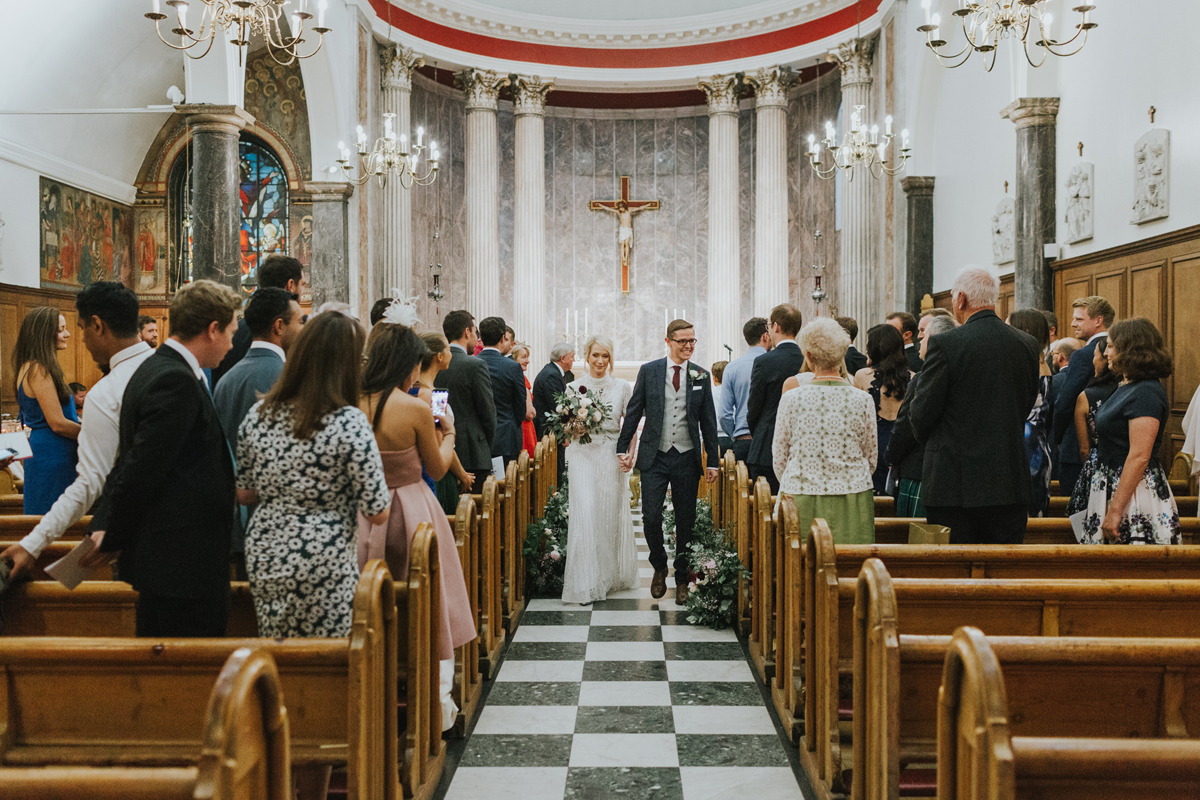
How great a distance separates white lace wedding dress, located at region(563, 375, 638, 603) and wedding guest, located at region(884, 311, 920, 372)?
5.96ft

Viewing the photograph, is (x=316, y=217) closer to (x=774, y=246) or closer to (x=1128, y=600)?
(x=774, y=246)

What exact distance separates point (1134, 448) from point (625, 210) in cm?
1384

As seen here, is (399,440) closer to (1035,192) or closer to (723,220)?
(1035,192)

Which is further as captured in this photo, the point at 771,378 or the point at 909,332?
the point at 909,332

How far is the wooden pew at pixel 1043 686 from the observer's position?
81.4 inches

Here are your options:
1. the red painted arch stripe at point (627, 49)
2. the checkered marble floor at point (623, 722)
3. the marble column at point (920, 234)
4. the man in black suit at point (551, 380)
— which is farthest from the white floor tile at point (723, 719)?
the red painted arch stripe at point (627, 49)

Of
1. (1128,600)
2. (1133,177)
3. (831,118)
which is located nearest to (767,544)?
(1128,600)

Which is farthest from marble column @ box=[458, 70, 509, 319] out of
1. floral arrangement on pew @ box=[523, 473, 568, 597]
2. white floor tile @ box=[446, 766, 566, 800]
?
white floor tile @ box=[446, 766, 566, 800]

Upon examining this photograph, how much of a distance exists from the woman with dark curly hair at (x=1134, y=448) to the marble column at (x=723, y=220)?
37.6 feet

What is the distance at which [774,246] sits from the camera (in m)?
15.5

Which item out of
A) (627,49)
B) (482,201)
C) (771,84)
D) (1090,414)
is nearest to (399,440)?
(1090,414)

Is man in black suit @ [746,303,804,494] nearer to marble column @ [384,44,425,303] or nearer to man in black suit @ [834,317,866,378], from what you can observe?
man in black suit @ [834,317,866,378]

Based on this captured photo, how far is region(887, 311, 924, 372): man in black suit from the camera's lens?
575 cm

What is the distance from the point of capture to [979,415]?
3.74m
